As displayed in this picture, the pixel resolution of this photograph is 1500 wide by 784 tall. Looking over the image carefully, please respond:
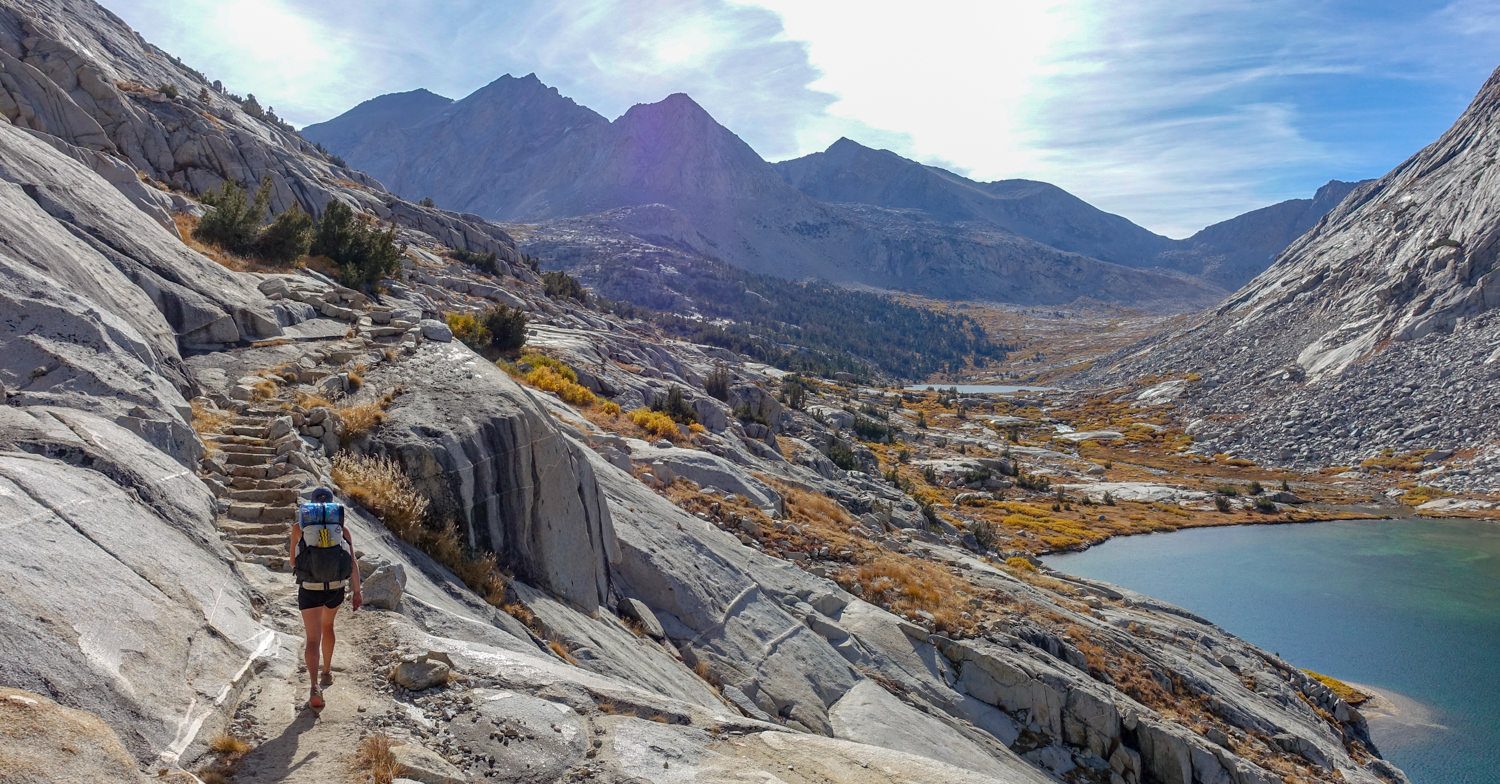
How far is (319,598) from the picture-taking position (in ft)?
Answer: 24.3

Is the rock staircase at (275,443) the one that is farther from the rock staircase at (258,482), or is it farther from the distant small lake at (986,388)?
the distant small lake at (986,388)

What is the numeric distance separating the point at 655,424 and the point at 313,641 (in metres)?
22.4

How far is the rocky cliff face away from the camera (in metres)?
85.3

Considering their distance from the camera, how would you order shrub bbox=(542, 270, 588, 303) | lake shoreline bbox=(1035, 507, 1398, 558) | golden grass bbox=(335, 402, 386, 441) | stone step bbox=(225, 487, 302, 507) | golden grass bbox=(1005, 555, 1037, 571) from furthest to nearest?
lake shoreline bbox=(1035, 507, 1398, 558) < shrub bbox=(542, 270, 588, 303) < golden grass bbox=(1005, 555, 1037, 571) < golden grass bbox=(335, 402, 386, 441) < stone step bbox=(225, 487, 302, 507)

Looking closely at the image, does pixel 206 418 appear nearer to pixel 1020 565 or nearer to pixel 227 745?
pixel 227 745

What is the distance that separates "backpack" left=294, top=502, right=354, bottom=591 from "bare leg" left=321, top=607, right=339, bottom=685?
0.81 feet

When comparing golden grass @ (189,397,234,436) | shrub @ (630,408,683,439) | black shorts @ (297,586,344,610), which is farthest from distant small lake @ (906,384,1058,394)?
black shorts @ (297,586,344,610)

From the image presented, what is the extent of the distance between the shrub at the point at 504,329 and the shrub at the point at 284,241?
8442mm

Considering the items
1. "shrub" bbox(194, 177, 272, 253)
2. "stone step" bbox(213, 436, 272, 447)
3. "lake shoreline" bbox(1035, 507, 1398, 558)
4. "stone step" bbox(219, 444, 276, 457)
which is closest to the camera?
"stone step" bbox(219, 444, 276, 457)

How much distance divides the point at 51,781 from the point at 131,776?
65 centimetres

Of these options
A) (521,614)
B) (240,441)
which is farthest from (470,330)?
(521,614)

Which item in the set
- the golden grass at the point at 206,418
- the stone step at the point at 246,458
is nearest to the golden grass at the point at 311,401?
the golden grass at the point at 206,418

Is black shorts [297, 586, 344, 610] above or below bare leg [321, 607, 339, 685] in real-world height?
above

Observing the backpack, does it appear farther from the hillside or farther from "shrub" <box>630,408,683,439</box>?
"shrub" <box>630,408,683,439</box>
